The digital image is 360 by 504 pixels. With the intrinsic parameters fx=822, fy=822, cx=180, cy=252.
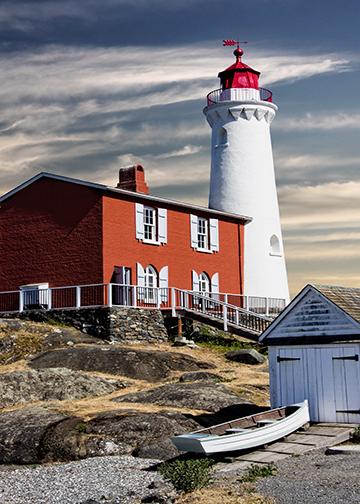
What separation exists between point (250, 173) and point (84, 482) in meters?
28.9

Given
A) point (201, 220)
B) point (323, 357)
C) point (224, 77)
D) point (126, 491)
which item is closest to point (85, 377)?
point (323, 357)

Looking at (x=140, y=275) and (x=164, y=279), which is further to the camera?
(x=164, y=279)

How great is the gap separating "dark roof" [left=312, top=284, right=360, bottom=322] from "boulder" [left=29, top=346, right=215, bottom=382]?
792cm

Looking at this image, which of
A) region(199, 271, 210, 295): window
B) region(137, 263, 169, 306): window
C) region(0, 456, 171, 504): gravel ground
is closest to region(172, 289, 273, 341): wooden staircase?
region(137, 263, 169, 306): window

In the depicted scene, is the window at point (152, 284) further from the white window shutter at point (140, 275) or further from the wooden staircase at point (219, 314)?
the wooden staircase at point (219, 314)

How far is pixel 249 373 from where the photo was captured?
91.9 feet

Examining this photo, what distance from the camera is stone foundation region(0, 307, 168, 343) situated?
106 ft

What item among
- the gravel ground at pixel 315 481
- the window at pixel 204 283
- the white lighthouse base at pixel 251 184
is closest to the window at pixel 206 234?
the window at pixel 204 283

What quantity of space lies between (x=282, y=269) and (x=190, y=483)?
30.2 metres

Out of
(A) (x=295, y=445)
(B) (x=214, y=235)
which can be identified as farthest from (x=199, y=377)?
(B) (x=214, y=235)

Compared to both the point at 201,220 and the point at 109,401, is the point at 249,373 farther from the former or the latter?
the point at 201,220

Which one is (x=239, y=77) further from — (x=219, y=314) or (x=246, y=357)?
(x=246, y=357)

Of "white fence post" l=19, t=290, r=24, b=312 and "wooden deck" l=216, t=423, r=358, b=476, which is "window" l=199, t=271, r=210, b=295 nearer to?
"white fence post" l=19, t=290, r=24, b=312

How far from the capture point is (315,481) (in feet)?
46.2
